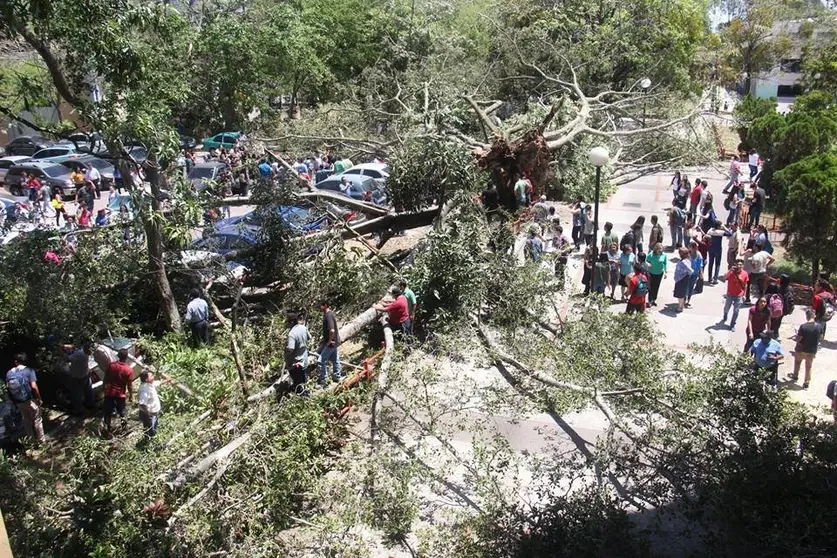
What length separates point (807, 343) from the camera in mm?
10664

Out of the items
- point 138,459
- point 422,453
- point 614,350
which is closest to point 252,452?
point 138,459

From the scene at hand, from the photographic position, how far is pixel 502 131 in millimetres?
18422

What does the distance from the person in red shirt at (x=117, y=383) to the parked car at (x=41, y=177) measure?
59.5ft

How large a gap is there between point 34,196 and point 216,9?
13.1m

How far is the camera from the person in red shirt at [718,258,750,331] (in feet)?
41.9

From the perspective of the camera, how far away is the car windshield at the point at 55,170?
2659 cm

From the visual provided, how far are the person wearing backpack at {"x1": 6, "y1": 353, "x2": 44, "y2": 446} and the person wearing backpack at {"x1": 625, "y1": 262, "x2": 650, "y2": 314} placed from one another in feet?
30.3

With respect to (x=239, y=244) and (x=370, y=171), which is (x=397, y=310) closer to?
(x=239, y=244)

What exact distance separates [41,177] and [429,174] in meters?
18.2

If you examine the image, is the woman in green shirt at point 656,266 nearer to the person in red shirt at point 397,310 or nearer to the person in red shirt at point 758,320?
the person in red shirt at point 758,320

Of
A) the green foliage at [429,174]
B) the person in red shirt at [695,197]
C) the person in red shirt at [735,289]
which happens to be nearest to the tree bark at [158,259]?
the green foliage at [429,174]

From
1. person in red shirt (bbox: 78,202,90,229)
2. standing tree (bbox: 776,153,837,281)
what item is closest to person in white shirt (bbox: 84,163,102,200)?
person in red shirt (bbox: 78,202,90,229)

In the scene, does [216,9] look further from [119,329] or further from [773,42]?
[773,42]

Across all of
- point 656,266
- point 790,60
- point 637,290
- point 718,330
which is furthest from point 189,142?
point 790,60
